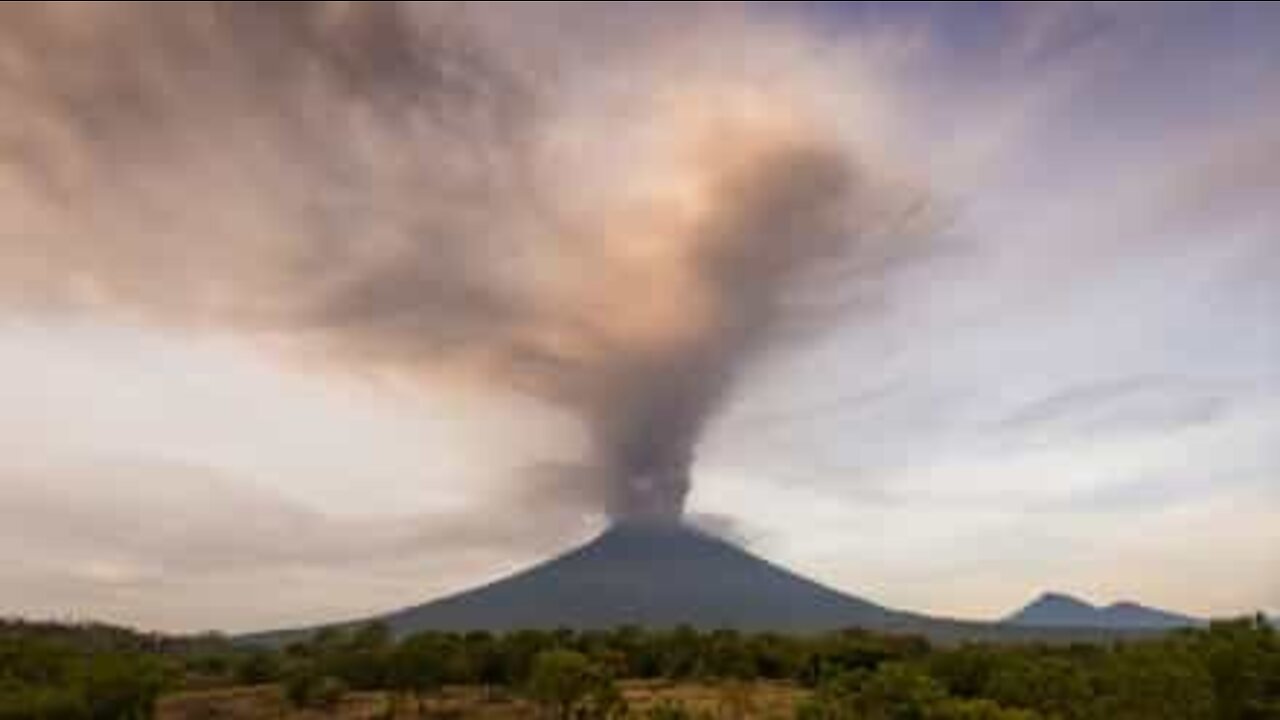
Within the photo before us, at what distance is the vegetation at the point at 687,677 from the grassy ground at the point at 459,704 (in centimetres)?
42

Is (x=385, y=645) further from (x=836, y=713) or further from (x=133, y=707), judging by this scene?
(x=836, y=713)

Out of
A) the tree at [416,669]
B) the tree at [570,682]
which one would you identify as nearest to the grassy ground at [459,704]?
the tree at [416,669]

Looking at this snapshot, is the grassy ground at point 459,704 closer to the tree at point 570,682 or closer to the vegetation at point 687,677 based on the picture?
the vegetation at point 687,677

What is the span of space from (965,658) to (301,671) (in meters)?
54.3

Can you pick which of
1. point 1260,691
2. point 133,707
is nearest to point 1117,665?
point 1260,691

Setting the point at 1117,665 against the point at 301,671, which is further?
the point at 301,671

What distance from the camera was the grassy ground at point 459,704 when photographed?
295 ft

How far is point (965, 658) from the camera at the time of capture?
9394cm

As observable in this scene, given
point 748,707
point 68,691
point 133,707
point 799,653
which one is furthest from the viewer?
point 799,653

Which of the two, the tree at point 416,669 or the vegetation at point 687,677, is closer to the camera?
the vegetation at point 687,677

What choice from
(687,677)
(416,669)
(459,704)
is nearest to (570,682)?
(459,704)

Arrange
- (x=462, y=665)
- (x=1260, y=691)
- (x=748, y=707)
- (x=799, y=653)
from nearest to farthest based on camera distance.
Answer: (x=1260, y=691) → (x=748, y=707) → (x=462, y=665) → (x=799, y=653)

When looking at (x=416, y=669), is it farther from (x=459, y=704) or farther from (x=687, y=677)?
(x=687, y=677)

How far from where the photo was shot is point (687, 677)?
119 meters
